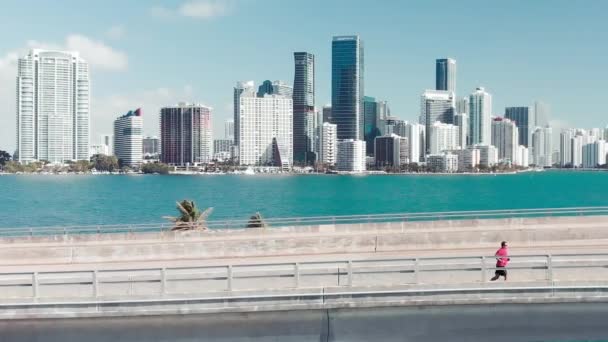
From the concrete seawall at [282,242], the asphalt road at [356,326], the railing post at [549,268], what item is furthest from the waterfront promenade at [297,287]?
the concrete seawall at [282,242]

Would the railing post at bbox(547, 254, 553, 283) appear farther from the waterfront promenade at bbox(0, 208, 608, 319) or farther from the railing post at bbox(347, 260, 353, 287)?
the railing post at bbox(347, 260, 353, 287)

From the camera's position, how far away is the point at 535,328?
46.0ft

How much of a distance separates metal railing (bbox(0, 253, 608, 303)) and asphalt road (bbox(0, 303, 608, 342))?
1.87 ft

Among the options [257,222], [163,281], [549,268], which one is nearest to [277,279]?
[163,281]

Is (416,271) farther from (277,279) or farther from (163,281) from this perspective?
(163,281)

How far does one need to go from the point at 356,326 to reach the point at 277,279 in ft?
7.04

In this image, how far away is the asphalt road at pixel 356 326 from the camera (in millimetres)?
13547

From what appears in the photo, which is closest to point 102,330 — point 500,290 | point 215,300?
point 215,300

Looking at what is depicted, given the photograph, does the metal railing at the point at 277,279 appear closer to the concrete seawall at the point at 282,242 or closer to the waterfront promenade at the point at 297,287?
the waterfront promenade at the point at 297,287

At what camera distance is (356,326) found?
547 inches

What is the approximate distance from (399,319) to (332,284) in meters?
1.74

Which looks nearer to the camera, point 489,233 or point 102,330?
point 102,330

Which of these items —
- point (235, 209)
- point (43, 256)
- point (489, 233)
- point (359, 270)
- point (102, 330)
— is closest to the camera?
point (102, 330)

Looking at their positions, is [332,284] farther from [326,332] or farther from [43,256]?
[43,256]
